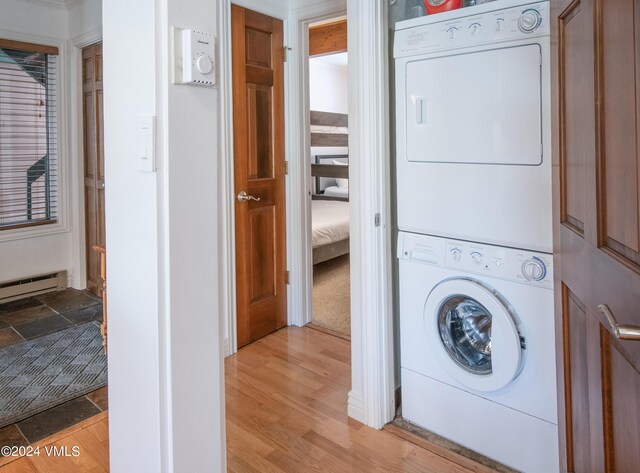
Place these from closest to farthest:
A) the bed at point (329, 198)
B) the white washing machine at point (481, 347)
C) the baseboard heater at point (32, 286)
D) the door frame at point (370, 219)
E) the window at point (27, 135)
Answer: the white washing machine at point (481, 347) < the door frame at point (370, 219) < the window at point (27, 135) < the baseboard heater at point (32, 286) < the bed at point (329, 198)

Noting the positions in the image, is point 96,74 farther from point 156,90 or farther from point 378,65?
point 156,90

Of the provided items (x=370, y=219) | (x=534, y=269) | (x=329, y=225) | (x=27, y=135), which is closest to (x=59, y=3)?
(x=27, y=135)

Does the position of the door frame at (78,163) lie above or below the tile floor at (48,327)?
above

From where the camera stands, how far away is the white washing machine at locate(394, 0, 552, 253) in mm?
1626

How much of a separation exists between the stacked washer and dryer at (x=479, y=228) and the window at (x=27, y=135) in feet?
10.9

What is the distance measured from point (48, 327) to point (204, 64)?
9.51ft

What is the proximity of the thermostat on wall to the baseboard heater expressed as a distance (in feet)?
11.7

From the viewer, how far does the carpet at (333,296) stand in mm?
3426

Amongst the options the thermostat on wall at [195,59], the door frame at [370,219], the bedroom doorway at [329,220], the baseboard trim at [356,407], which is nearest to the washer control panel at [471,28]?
the door frame at [370,219]

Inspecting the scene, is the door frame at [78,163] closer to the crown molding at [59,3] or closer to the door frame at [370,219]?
the crown molding at [59,3]

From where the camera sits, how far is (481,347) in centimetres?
194

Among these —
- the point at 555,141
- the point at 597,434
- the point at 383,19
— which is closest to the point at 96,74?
the point at 383,19

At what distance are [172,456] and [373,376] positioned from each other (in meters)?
1.08

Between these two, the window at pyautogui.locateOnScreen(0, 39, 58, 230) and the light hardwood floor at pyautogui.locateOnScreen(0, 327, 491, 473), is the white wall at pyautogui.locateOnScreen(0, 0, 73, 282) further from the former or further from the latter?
the light hardwood floor at pyautogui.locateOnScreen(0, 327, 491, 473)
